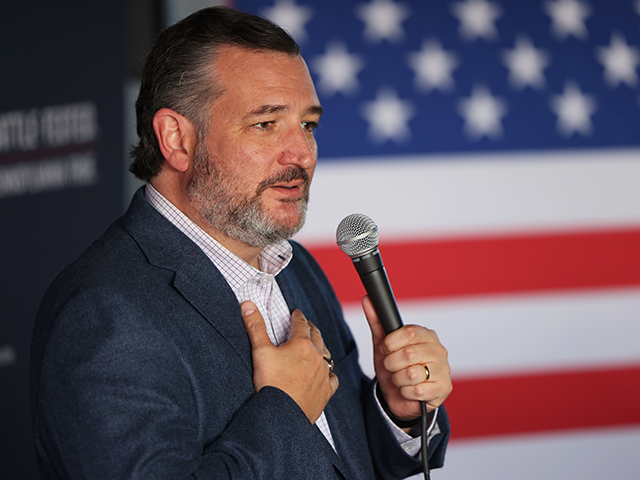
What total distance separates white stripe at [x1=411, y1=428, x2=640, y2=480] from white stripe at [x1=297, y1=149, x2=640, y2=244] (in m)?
0.96

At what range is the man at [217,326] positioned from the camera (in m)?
0.78

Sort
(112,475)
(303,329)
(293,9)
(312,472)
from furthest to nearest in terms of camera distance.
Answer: (293,9) < (303,329) < (312,472) < (112,475)

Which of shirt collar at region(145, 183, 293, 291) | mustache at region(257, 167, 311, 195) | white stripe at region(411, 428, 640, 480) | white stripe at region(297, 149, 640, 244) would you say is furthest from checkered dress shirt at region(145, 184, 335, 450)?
white stripe at region(411, 428, 640, 480)

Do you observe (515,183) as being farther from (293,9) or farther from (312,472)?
(312,472)

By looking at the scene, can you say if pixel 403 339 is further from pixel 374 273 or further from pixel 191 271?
pixel 191 271

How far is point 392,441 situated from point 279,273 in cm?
42

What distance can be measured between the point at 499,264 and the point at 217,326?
6.02 feet

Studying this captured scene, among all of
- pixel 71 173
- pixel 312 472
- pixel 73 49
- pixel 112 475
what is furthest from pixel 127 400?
pixel 73 49

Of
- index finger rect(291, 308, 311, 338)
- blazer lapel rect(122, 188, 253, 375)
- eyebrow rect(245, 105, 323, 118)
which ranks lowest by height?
index finger rect(291, 308, 311, 338)

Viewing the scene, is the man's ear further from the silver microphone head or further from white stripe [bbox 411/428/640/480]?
white stripe [bbox 411/428/640/480]

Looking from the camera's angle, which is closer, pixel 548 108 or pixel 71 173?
pixel 71 173

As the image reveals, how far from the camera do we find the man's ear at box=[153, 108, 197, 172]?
1.09 metres

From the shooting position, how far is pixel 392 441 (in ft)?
3.84

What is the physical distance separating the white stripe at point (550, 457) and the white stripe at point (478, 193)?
0.96 meters
